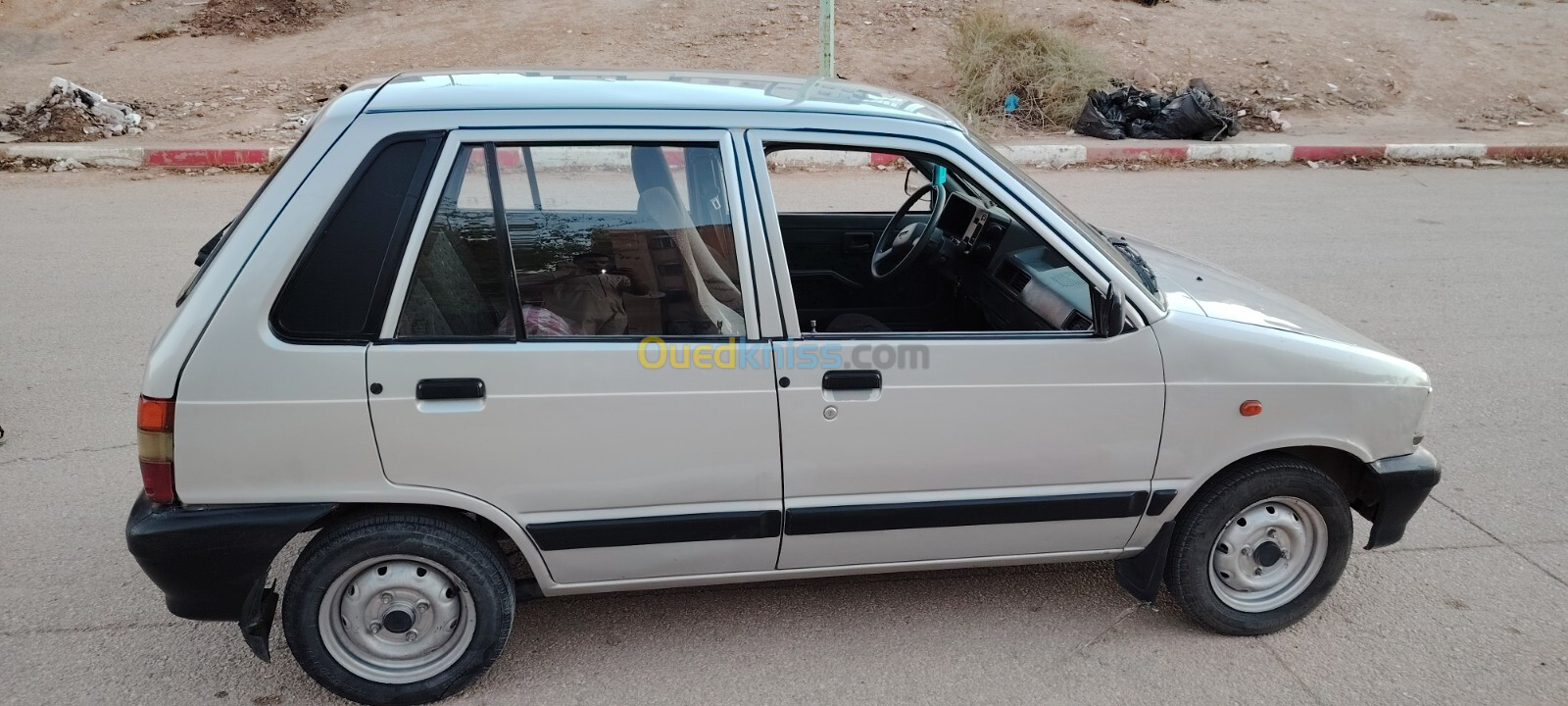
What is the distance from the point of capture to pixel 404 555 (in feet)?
8.87

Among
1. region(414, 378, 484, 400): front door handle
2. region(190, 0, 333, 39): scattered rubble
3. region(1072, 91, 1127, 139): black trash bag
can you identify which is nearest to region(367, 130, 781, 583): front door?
region(414, 378, 484, 400): front door handle

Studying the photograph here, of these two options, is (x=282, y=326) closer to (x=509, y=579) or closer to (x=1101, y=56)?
(x=509, y=579)

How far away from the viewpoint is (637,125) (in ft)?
8.77

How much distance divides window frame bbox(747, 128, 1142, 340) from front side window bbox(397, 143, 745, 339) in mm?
113

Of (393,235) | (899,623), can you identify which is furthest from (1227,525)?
(393,235)

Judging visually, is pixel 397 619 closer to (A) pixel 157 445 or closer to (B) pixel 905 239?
(A) pixel 157 445

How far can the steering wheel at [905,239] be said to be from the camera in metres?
3.63

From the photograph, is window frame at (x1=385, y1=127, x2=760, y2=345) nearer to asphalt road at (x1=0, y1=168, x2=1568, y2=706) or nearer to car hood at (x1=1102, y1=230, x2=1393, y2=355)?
asphalt road at (x1=0, y1=168, x2=1568, y2=706)

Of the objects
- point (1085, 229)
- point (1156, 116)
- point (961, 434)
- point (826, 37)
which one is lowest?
point (1156, 116)

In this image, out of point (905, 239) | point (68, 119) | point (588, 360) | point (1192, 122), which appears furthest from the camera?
point (1192, 122)

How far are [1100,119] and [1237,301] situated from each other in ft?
29.7

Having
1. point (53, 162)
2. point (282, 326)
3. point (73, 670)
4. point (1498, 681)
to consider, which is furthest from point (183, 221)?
point (1498, 681)

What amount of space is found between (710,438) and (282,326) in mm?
1100

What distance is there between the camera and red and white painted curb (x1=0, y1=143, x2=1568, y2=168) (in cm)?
974
